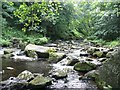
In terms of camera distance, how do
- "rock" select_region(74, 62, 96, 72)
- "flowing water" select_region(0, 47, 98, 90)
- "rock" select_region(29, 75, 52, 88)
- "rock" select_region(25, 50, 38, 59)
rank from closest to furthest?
"rock" select_region(29, 75, 52, 88) → "flowing water" select_region(0, 47, 98, 90) → "rock" select_region(74, 62, 96, 72) → "rock" select_region(25, 50, 38, 59)

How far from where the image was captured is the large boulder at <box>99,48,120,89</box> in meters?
3.20

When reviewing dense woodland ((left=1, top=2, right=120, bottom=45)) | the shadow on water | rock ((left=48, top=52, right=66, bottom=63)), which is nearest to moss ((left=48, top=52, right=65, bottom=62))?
rock ((left=48, top=52, right=66, bottom=63))

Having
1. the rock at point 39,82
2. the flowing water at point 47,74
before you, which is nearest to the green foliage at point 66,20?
the flowing water at point 47,74

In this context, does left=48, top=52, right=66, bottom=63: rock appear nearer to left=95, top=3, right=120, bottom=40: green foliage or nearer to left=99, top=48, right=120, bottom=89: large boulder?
left=99, top=48, right=120, bottom=89: large boulder

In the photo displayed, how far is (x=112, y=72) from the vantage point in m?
3.34

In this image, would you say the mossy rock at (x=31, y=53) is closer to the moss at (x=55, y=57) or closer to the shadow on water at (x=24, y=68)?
the moss at (x=55, y=57)

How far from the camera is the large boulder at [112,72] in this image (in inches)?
126

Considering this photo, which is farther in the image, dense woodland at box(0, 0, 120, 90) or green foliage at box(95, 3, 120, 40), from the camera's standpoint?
green foliage at box(95, 3, 120, 40)

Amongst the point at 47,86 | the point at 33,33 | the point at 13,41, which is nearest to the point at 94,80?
the point at 47,86

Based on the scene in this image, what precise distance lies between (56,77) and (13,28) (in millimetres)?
9445

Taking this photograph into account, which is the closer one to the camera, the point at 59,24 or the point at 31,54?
the point at 31,54

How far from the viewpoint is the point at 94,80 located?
13.8ft

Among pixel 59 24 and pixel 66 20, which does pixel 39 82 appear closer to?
pixel 59 24

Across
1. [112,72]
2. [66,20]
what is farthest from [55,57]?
[66,20]
